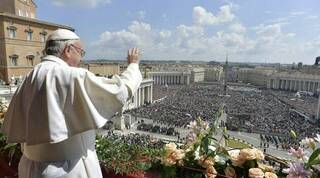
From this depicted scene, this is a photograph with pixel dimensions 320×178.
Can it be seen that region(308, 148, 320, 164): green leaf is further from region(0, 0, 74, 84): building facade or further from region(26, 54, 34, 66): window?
region(26, 54, 34, 66): window

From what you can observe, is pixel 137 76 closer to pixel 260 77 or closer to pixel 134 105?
pixel 134 105

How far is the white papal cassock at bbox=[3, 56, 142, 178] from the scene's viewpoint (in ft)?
6.77

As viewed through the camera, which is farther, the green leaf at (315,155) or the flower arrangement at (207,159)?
the flower arrangement at (207,159)

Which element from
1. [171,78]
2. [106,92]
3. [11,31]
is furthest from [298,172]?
[171,78]

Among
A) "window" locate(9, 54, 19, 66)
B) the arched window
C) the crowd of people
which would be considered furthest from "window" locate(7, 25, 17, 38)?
the crowd of people

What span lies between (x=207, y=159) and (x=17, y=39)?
1969 cm

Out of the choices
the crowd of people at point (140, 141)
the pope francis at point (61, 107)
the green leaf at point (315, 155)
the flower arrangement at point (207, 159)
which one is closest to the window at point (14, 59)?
the crowd of people at point (140, 141)

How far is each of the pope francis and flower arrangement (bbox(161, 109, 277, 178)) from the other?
1136 millimetres

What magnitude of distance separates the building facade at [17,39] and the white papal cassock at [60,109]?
18.8m

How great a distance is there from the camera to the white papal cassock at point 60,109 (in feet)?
6.77

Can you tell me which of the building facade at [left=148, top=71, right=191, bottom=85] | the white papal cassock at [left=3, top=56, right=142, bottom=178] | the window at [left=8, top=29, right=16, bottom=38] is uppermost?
the window at [left=8, top=29, right=16, bottom=38]

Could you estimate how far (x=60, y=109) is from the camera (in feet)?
6.86

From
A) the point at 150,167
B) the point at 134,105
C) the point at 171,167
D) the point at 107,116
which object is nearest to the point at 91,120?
the point at 107,116

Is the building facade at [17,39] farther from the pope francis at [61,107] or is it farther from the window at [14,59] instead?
the pope francis at [61,107]
